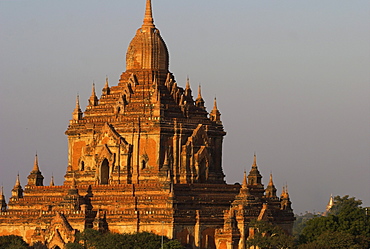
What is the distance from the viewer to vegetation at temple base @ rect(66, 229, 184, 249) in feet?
255

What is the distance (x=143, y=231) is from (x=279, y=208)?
1269 cm

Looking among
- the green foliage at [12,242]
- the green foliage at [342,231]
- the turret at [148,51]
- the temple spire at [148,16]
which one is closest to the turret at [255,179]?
the green foliage at [342,231]

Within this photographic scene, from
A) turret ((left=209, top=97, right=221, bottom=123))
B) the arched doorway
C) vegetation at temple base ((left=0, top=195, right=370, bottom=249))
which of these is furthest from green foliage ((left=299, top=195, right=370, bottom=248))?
the arched doorway

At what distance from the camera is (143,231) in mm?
80375

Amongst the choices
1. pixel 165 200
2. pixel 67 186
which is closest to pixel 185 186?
pixel 165 200

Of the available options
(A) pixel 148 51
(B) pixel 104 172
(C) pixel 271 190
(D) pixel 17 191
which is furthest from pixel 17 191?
(C) pixel 271 190

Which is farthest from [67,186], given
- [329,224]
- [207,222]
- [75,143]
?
[329,224]

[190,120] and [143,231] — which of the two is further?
[190,120]

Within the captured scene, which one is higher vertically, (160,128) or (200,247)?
(160,128)

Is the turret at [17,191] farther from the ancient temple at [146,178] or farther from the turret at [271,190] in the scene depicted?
the turret at [271,190]

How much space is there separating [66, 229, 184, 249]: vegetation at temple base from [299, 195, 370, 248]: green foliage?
10.3 meters

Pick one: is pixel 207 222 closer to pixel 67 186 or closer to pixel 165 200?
pixel 165 200

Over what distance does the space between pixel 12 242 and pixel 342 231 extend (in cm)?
2098

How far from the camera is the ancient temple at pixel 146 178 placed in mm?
81562
